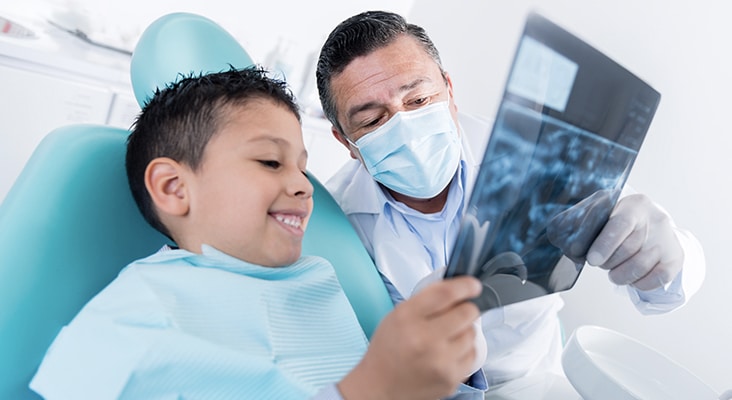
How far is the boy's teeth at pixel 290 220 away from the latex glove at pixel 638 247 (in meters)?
0.59

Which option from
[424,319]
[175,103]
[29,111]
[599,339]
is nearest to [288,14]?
[29,111]

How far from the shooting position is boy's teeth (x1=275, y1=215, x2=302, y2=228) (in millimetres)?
1032

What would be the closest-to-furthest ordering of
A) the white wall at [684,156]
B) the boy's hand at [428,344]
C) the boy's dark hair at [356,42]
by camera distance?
the boy's hand at [428,344], the boy's dark hair at [356,42], the white wall at [684,156]

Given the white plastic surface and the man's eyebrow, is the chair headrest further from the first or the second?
the white plastic surface

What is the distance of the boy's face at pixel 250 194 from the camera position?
998mm

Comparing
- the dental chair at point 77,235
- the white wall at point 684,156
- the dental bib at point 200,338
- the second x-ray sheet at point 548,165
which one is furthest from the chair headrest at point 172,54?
the white wall at point 684,156

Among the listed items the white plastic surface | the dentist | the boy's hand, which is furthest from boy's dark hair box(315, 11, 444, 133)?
the boy's hand

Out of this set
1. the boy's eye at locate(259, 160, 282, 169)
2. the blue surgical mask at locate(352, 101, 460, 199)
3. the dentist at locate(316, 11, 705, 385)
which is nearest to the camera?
the boy's eye at locate(259, 160, 282, 169)

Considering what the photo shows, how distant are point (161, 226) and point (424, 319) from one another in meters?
0.72

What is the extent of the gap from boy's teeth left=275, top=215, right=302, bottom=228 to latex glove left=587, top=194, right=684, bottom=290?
59 cm

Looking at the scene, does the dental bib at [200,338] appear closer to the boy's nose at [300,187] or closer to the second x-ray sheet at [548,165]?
the boy's nose at [300,187]

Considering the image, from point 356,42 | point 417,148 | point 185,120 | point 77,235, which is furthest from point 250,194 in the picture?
point 356,42

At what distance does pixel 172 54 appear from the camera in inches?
51.6

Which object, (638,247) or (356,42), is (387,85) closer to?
(356,42)
